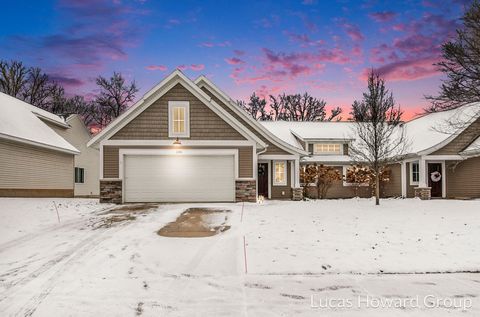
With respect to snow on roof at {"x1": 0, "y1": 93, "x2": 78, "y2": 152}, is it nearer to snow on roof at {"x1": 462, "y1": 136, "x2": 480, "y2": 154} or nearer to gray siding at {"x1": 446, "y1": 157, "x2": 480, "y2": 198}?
gray siding at {"x1": 446, "y1": 157, "x2": 480, "y2": 198}

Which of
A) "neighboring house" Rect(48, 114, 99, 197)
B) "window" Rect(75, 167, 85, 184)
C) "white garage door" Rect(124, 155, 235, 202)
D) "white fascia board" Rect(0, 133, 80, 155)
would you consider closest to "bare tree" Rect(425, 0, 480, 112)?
"white garage door" Rect(124, 155, 235, 202)

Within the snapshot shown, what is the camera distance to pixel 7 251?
680 centimetres

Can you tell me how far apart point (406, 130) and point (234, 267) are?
24.3 metres

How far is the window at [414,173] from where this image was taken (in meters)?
21.8

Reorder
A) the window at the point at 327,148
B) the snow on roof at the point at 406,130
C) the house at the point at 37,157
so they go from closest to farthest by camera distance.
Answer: the house at the point at 37,157 → the snow on roof at the point at 406,130 → the window at the point at 327,148

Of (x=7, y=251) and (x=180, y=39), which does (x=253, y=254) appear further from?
(x=180, y=39)

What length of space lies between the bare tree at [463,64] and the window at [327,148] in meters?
10.9

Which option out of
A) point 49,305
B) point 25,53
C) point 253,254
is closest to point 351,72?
point 253,254

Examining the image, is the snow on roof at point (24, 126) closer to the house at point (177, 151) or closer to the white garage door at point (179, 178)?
the house at point (177, 151)

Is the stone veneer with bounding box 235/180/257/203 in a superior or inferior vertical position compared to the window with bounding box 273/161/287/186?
inferior

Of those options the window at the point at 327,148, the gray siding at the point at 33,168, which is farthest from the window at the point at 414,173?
the gray siding at the point at 33,168

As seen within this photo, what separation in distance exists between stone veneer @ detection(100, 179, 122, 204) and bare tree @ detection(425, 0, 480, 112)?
47.9 ft

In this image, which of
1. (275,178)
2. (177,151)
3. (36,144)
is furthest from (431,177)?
(36,144)

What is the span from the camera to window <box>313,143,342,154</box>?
81.4 feet
